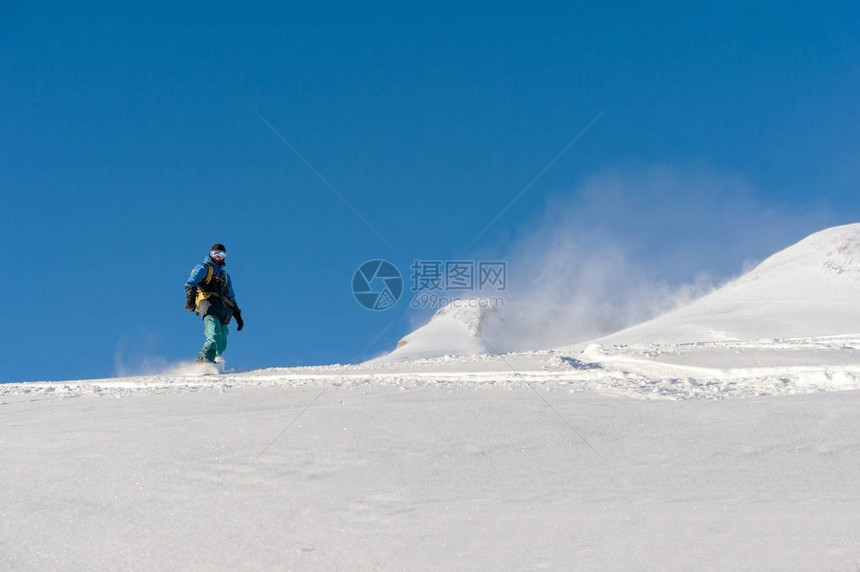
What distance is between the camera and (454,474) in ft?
14.9

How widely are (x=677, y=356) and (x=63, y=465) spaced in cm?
686

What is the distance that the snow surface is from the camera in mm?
3527

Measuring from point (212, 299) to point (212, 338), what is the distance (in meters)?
0.69

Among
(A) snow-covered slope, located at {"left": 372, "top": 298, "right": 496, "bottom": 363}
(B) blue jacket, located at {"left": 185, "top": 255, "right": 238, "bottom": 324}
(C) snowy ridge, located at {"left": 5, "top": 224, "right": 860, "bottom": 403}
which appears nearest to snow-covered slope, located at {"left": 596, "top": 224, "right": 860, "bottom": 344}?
(C) snowy ridge, located at {"left": 5, "top": 224, "right": 860, "bottom": 403}

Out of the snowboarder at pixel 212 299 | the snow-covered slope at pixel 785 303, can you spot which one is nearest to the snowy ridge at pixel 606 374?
the snowboarder at pixel 212 299

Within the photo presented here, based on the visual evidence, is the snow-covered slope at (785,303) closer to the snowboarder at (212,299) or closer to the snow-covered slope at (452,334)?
the snowboarder at (212,299)

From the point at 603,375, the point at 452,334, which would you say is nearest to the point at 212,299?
the point at 603,375

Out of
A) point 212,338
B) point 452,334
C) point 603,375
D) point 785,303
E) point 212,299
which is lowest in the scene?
point 603,375

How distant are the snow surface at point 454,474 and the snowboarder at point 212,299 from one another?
4.40m

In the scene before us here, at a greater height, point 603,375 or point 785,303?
point 785,303

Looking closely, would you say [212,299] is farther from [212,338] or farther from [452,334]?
[452,334]

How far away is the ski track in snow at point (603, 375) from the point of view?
6.99 meters

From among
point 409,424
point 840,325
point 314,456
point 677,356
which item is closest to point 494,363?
point 677,356

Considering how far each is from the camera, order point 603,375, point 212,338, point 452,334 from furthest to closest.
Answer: point 452,334, point 212,338, point 603,375
